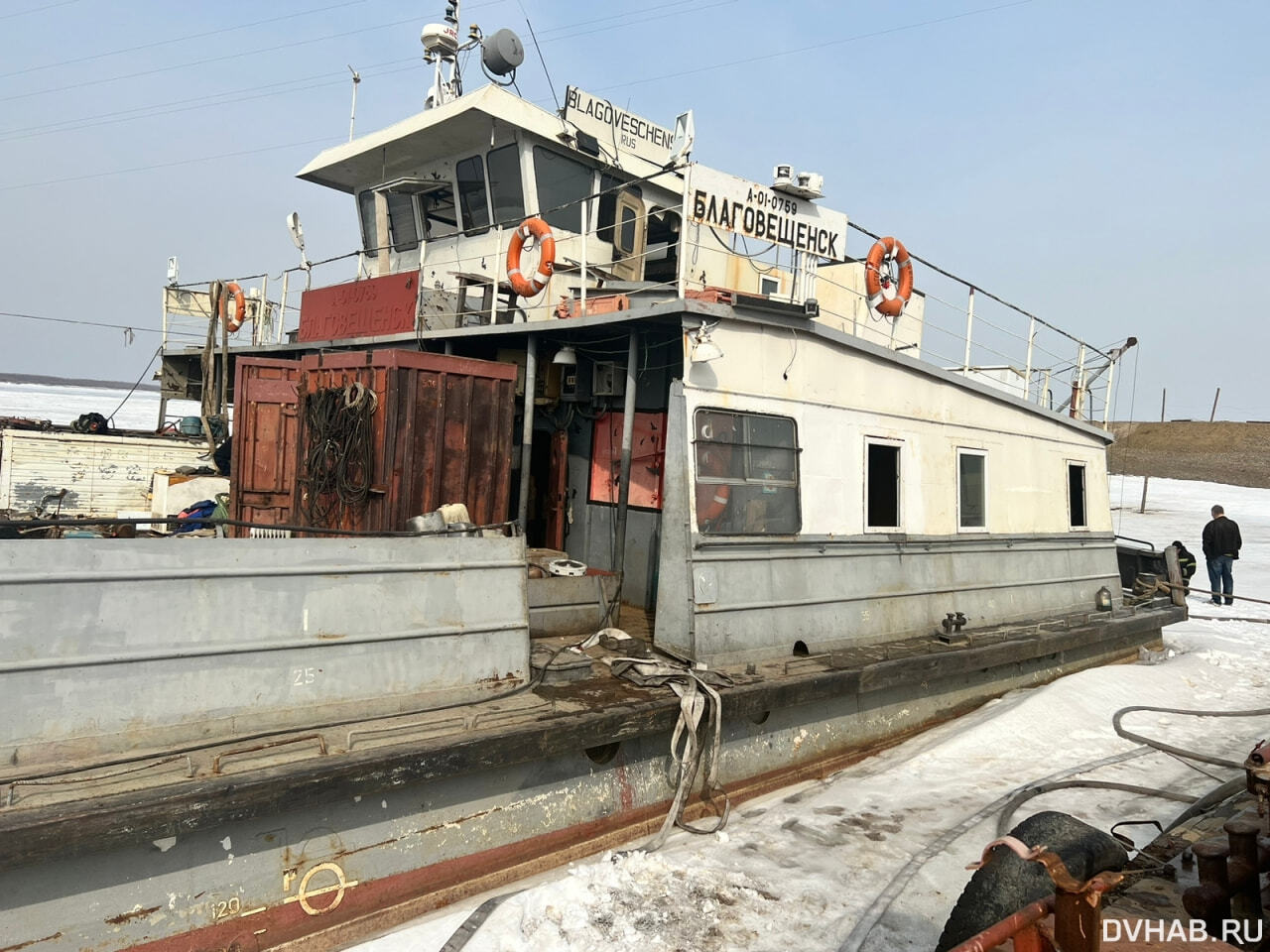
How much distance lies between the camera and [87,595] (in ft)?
11.5

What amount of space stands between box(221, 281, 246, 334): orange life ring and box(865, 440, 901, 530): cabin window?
9.82m

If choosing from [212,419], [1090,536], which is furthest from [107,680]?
[1090,536]

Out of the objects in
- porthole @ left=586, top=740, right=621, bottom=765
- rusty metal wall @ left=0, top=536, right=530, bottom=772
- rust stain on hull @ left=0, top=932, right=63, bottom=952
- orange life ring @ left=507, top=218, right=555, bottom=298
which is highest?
orange life ring @ left=507, top=218, right=555, bottom=298

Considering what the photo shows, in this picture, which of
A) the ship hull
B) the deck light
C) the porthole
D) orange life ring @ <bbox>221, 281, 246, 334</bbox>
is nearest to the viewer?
the ship hull

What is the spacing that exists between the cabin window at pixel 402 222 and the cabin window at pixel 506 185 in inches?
59.3

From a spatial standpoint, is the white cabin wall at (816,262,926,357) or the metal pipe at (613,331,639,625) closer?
the metal pipe at (613,331,639,625)

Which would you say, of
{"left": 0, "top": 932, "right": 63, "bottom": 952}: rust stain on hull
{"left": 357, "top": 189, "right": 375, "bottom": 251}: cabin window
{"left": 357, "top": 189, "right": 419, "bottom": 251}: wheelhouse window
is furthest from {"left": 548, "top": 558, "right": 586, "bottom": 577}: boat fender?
{"left": 357, "top": 189, "right": 375, "bottom": 251}: cabin window

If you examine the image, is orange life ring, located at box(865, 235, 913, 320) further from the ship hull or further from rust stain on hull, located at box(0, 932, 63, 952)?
rust stain on hull, located at box(0, 932, 63, 952)

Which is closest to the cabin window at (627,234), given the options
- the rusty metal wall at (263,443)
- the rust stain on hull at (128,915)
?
the rusty metal wall at (263,443)

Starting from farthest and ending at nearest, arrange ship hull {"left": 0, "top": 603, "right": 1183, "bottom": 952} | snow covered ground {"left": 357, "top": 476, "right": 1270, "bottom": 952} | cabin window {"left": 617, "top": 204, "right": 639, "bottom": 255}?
cabin window {"left": 617, "top": 204, "right": 639, "bottom": 255}
snow covered ground {"left": 357, "top": 476, "right": 1270, "bottom": 952}
ship hull {"left": 0, "top": 603, "right": 1183, "bottom": 952}

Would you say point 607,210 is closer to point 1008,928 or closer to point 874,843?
point 874,843

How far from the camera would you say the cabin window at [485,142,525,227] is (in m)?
8.86

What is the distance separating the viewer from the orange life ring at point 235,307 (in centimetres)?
1216

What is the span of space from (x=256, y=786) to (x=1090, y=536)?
939cm
